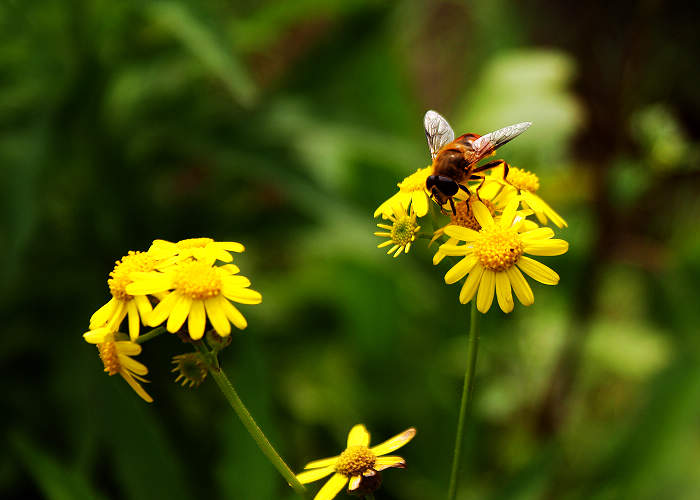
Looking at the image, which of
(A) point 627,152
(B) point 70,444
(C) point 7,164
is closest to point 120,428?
(B) point 70,444

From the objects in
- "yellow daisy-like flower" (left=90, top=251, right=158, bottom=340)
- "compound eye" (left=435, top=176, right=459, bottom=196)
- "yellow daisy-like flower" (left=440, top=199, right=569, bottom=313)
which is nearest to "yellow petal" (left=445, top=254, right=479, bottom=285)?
"yellow daisy-like flower" (left=440, top=199, right=569, bottom=313)

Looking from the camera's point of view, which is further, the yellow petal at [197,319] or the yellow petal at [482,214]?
the yellow petal at [482,214]

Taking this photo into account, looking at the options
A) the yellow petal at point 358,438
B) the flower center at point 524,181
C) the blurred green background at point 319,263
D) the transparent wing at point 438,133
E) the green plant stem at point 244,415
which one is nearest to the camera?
the green plant stem at point 244,415

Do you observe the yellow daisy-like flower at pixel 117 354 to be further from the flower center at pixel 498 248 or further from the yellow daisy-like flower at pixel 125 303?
the flower center at pixel 498 248

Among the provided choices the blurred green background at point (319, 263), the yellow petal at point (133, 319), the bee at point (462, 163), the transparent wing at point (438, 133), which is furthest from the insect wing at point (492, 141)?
the blurred green background at point (319, 263)

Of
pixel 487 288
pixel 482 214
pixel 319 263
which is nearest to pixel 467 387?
pixel 487 288

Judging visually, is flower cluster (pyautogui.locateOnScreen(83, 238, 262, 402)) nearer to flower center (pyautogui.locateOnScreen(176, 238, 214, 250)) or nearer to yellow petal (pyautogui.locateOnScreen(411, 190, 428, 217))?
flower center (pyautogui.locateOnScreen(176, 238, 214, 250))

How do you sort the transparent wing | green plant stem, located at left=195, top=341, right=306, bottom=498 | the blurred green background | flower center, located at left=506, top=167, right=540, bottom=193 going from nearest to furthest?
1. green plant stem, located at left=195, top=341, right=306, bottom=498
2. flower center, located at left=506, top=167, right=540, bottom=193
3. the transparent wing
4. the blurred green background
